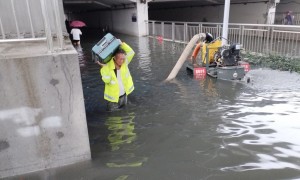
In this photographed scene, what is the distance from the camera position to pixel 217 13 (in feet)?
90.0

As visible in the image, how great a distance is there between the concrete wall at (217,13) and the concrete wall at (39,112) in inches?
876

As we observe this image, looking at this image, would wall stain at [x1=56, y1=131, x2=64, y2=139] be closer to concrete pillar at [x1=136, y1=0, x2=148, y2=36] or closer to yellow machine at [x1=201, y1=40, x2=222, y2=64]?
yellow machine at [x1=201, y1=40, x2=222, y2=64]

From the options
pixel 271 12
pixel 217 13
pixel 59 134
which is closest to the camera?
pixel 59 134

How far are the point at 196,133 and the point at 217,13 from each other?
25098mm

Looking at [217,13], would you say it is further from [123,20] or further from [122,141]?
[122,141]

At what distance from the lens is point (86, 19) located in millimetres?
42156

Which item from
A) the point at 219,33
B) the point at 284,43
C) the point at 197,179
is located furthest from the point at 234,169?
the point at 219,33

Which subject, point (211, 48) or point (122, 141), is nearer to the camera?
point (122, 141)

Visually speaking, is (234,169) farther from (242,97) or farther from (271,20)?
(271,20)

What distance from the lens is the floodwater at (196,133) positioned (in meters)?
3.47

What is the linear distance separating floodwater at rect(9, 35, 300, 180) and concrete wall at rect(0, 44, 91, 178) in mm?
242

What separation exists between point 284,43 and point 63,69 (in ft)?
27.8

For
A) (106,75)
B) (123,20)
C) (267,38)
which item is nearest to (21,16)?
(106,75)

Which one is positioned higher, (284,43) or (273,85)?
(284,43)
